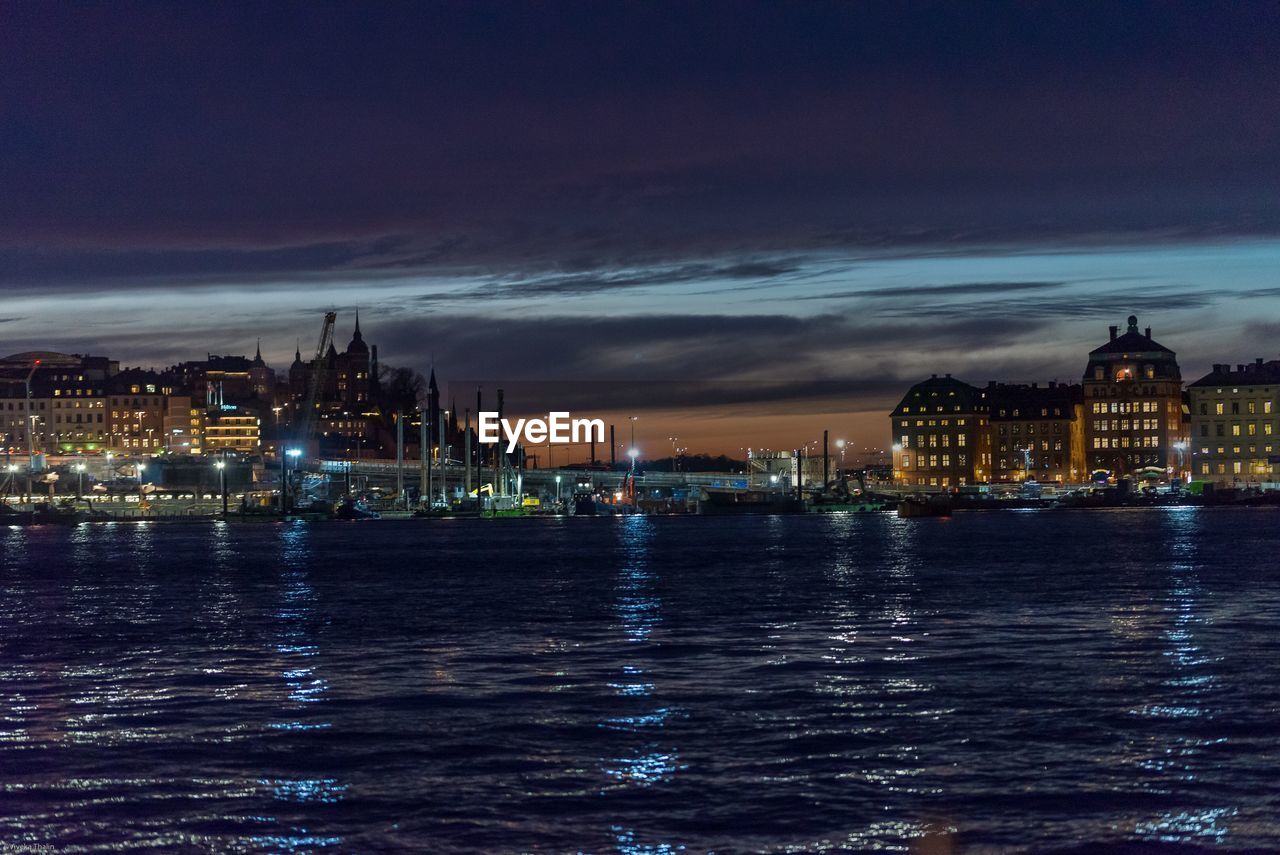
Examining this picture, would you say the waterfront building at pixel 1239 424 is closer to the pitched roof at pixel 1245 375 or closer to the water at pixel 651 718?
the pitched roof at pixel 1245 375

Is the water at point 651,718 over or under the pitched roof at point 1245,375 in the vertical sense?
under

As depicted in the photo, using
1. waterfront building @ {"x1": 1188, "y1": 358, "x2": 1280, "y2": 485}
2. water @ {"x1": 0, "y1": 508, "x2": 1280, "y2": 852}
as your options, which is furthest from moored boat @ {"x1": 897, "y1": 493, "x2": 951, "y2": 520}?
water @ {"x1": 0, "y1": 508, "x2": 1280, "y2": 852}

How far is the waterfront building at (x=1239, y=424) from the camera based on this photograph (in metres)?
188

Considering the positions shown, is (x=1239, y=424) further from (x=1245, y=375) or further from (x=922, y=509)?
(x=922, y=509)

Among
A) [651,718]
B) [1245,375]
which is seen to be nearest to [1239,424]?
[1245,375]

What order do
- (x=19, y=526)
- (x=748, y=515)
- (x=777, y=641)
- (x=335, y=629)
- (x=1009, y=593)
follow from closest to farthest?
1. (x=777, y=641)
2. (x=335, y=629)
3. (x=1009, y=593)
4. (x=19, y=526)
5. (x=748, y=515)

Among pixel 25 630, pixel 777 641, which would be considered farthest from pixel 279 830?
pixel 25 630

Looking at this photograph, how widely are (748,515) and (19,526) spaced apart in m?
83.8

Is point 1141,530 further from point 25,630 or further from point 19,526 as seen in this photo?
point 19,526

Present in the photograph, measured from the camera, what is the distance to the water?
18.1 m

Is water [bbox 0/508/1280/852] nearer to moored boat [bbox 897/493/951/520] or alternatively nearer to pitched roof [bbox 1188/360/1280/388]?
moored boat [bbox 897/493/951/520]

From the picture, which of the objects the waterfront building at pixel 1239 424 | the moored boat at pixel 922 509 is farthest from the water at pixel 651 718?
the waterfront building at pixel 1239 424

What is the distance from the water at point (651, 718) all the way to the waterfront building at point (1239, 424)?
14047 cm

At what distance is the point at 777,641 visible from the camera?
37062 mm
